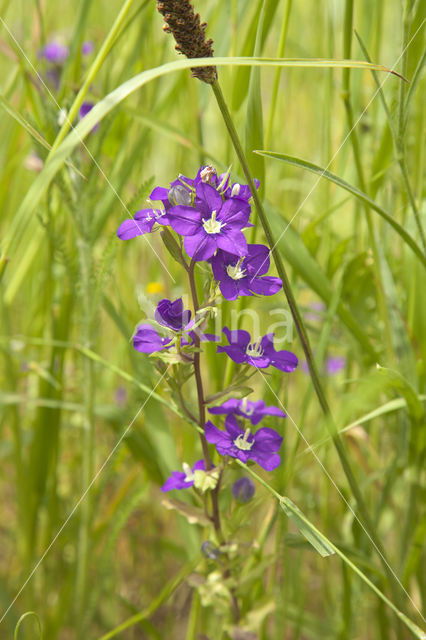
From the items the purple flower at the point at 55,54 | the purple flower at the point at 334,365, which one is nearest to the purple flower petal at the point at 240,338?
the purple flower at the point at 334,365

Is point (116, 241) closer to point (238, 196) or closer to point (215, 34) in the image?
point (238, 196)

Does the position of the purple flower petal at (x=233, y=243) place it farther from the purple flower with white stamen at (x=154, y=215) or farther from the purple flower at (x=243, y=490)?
the purple flower at (x=243, y=490)

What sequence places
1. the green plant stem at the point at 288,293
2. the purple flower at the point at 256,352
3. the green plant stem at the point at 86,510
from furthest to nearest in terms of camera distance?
the green plant stem at the point at 86,510, the purple flower at the point at 256,352, the green plant stem at the point at 288,293

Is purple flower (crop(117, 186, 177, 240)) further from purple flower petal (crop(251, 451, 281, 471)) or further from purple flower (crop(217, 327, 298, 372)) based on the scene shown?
purple flower petal (crop(251, 451, 281, 471))

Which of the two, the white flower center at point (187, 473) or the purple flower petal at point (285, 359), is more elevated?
the purple flower petal at point (285, 359)


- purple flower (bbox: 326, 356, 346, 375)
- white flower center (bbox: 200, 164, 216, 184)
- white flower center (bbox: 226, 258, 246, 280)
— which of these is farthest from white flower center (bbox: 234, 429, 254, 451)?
purple flower (bbox: 326, 356, 346, 375)

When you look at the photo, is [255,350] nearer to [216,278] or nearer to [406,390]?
[216,278]

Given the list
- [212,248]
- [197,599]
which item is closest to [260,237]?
[212,248]
